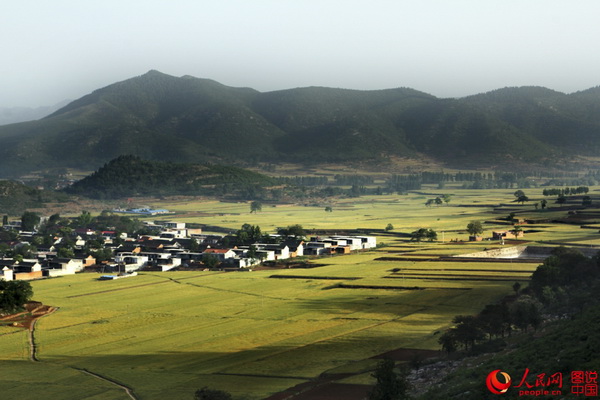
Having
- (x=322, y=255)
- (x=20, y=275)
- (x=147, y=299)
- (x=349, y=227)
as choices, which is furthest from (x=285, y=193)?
(x=147, y=299)

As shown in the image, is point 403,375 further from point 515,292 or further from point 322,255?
point 322,255

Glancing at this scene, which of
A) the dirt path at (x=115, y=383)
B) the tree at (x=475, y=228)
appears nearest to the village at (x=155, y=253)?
the tree at (x=475, y=228)

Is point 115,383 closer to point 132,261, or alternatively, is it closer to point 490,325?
point 490,325

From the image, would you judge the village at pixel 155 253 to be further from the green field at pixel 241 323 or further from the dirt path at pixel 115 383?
the dirt path at pixel 115 383

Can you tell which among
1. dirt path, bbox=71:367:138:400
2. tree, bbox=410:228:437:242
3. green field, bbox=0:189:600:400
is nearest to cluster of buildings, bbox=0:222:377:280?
green field, bbox=0:189:600:400

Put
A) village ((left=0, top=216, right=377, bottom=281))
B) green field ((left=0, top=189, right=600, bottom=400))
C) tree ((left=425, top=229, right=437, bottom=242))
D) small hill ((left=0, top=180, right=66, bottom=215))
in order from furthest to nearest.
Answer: small hill ((left=0, top=180, right=66, bottom=215)), tree ((left=425, top=229, right=437, bottom=242)), village ((left=0, top=216, right=377, bottom=281)), green field ((left=0, top=189, right=600, bottom=400))

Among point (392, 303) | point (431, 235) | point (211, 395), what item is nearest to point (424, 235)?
point (431, 235)

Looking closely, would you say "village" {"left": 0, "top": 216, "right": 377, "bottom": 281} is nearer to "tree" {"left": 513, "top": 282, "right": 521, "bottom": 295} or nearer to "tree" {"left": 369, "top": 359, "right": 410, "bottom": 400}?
"tree" {"left": 513, "top": 282, "right": 521, "bottom": 295}
